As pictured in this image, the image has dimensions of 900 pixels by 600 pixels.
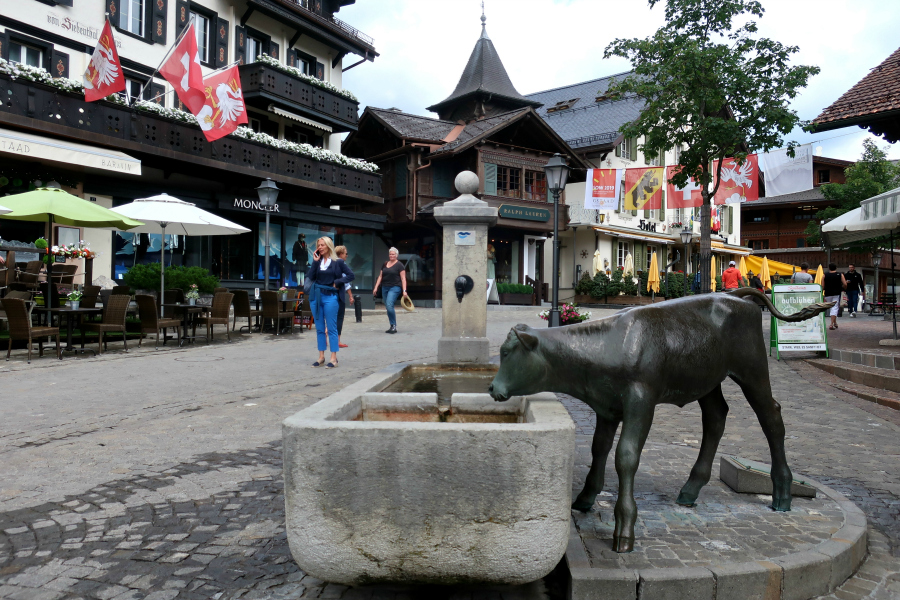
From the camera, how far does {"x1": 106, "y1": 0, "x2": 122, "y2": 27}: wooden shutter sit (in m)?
17.6

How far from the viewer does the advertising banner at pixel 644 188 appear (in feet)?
72.5

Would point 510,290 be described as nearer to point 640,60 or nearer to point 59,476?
point 640,60

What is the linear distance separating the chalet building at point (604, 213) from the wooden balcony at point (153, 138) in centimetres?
1396

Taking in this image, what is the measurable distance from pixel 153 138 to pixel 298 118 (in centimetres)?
661

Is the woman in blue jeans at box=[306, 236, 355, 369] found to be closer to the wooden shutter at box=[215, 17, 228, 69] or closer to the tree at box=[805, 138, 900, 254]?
the wooden shutter at box=[215, 17, 228, 69]

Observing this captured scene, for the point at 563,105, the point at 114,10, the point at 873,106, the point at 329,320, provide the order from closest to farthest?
the point at 329,320 → the point at 873,106 → the point at 114,10 → the point at 563,105

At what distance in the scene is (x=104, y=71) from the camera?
48.4 feet

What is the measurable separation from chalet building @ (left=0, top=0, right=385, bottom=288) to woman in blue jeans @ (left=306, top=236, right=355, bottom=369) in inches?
364

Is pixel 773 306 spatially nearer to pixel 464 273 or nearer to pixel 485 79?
pixel 464 273

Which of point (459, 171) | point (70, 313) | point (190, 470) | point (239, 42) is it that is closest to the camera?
point (190, 470)

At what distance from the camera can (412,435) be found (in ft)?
7.55

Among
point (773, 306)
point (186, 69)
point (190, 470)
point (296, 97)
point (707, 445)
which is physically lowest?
point (190, 470)

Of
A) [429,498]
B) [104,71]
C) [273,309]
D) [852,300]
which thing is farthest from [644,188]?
[429,498]

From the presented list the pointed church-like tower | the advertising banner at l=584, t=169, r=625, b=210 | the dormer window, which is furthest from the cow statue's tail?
the dormer window
